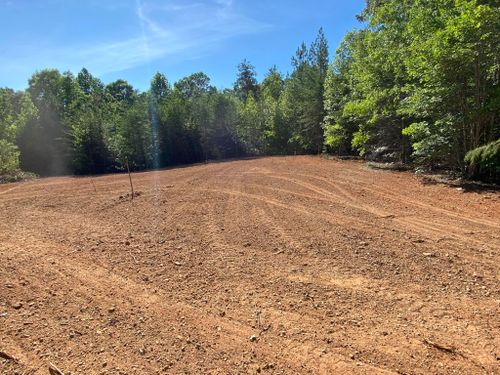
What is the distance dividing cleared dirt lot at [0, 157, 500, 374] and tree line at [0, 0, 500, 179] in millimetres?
3963

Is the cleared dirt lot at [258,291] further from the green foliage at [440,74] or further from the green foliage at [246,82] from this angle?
the green foliage at [246,82]

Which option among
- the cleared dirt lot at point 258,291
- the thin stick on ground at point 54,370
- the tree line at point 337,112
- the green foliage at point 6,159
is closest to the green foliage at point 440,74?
the tree line at point 337,112

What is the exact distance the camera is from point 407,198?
852 cm

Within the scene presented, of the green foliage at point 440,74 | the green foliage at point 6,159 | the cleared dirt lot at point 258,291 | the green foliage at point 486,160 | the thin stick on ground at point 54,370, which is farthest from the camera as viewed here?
the green foliage at point 6,159

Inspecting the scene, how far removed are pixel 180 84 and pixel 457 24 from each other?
5686 centimetres

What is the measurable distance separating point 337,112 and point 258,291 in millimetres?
19205

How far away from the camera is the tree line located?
382 inches

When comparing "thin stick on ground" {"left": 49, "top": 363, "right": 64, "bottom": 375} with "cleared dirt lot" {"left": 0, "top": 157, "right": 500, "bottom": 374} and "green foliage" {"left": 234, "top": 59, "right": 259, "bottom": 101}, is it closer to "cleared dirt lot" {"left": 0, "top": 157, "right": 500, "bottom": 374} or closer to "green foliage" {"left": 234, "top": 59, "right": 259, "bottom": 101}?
"cleared dirt lot" {"left": 0, "top": 157, "right": 500, "bottom": 374}

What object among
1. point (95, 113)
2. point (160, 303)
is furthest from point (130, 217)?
point (95, 113)

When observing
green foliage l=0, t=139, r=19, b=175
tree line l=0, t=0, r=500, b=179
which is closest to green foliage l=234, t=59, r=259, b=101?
tree line l=0, t=0, r=500, b=179

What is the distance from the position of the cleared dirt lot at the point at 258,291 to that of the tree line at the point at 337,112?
3.96 metres

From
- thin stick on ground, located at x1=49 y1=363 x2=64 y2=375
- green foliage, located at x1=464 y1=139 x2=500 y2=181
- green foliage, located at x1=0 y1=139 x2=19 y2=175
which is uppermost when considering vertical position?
green foliage, located at x1=0 y1=139 x2=19 y2=175

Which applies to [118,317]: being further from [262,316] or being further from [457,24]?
[457,24]

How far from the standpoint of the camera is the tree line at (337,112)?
31.9 feet
